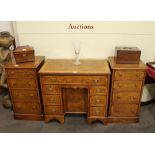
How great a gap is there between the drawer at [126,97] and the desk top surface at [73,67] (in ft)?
1.21

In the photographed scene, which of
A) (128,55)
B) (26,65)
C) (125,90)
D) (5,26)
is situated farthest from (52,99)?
(5,26)

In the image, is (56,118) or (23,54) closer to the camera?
(23,54)

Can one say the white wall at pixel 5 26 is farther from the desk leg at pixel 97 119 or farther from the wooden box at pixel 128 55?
the desk leg at pixel 97 119

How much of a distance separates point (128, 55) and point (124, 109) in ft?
2.29

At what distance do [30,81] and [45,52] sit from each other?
53cm

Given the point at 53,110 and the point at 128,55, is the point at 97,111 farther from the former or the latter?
the point at 128,55

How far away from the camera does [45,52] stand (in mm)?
2473

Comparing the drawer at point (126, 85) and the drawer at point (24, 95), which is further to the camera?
the drawer at point (24, 95)

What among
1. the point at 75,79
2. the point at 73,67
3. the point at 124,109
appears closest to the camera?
the point at 75,79

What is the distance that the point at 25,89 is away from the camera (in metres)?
2.21

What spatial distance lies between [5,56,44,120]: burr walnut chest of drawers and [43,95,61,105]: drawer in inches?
4.0

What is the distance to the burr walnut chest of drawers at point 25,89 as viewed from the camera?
2.10m

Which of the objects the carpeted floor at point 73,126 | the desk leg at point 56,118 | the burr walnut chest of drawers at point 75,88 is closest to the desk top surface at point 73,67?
the burr walnut chest of drawers at point 75,88

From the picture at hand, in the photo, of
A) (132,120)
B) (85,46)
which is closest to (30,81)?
(85,46)
